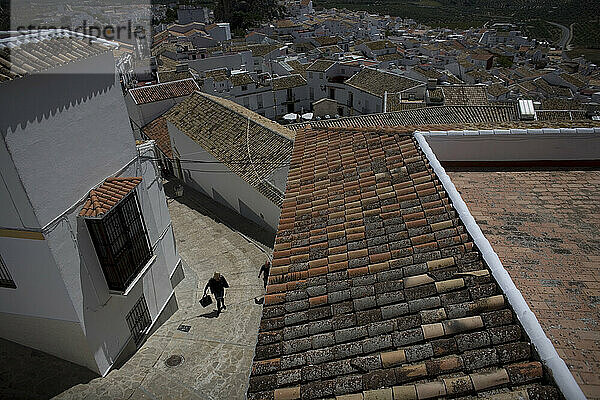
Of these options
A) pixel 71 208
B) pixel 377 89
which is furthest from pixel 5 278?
pixel 377 89

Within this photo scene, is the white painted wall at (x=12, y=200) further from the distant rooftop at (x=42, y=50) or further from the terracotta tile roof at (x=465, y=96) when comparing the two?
the terracotta tile roof at (x=465, y=96)

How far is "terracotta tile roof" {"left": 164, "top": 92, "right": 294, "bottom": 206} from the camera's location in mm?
13430

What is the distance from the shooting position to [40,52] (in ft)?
20.9

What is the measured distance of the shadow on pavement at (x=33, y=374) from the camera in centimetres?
763

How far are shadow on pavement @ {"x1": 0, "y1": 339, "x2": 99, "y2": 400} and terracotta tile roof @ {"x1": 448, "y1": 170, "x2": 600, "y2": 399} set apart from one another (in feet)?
26.5

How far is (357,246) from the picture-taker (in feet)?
15.0

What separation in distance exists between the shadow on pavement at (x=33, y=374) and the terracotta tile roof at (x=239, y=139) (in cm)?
680

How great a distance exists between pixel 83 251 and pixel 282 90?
35265mm

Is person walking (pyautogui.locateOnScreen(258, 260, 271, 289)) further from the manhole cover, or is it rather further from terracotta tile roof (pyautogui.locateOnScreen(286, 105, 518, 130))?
terracotta tile roof (pyautogui.locateOnScreen(286, 105, 518, 130))

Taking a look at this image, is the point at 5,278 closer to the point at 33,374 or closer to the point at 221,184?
the point at 33,374

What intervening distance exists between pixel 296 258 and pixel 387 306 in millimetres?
1417

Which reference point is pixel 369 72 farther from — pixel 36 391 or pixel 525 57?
pixel 525 57

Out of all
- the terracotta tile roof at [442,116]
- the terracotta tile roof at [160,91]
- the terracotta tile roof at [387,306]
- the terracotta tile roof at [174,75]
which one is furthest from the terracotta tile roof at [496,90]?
the terracotta tile roof at [387,306]

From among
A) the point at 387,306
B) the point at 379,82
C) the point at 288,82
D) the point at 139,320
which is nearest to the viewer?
the point at 387,306
